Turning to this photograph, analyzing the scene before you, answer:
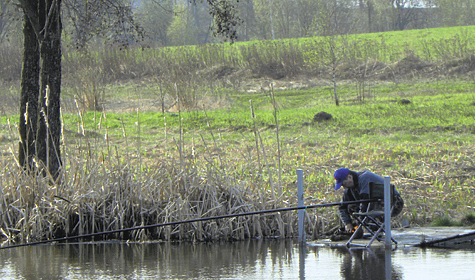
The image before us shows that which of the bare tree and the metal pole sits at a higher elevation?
→ the bare tree

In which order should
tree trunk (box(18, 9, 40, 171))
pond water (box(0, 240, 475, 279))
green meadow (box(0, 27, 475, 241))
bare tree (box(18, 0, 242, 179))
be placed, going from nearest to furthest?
1. pond water (box(0, 240, 475, 279))
2. green meadow (box(0, 27, 475, 241))
3. bare tree (box(18, 0, 242, 179))
4. tree trunk (box(18, 9, 40, 171))

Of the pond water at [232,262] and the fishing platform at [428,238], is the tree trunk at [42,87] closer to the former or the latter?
the pond water at [232,262]

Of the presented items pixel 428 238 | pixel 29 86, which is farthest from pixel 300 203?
pixel 29 86

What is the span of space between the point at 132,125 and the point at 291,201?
37.7 feet

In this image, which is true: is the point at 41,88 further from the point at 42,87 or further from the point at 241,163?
the point at 241,163

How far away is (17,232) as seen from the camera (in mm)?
8969

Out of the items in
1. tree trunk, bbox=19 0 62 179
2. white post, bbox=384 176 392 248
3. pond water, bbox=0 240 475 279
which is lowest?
pond water, bbox=0 240 475 279

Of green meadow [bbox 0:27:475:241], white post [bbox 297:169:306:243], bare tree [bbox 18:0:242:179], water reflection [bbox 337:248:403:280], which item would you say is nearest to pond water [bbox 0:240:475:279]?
water reflection [bbox 337:248:403:280]

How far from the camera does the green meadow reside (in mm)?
8820

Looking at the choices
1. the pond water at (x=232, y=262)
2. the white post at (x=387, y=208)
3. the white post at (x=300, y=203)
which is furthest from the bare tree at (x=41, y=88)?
the white post at (x=387, y=208)

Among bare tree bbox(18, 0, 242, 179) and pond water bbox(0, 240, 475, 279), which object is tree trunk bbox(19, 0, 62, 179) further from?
pond water bbox(0, 240, 475, 279)

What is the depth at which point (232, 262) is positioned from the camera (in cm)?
691

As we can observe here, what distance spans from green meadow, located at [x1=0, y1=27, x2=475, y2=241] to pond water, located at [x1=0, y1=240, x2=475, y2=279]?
2.19 feet

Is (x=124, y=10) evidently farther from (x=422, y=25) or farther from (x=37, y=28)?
(x=422, y=25)
